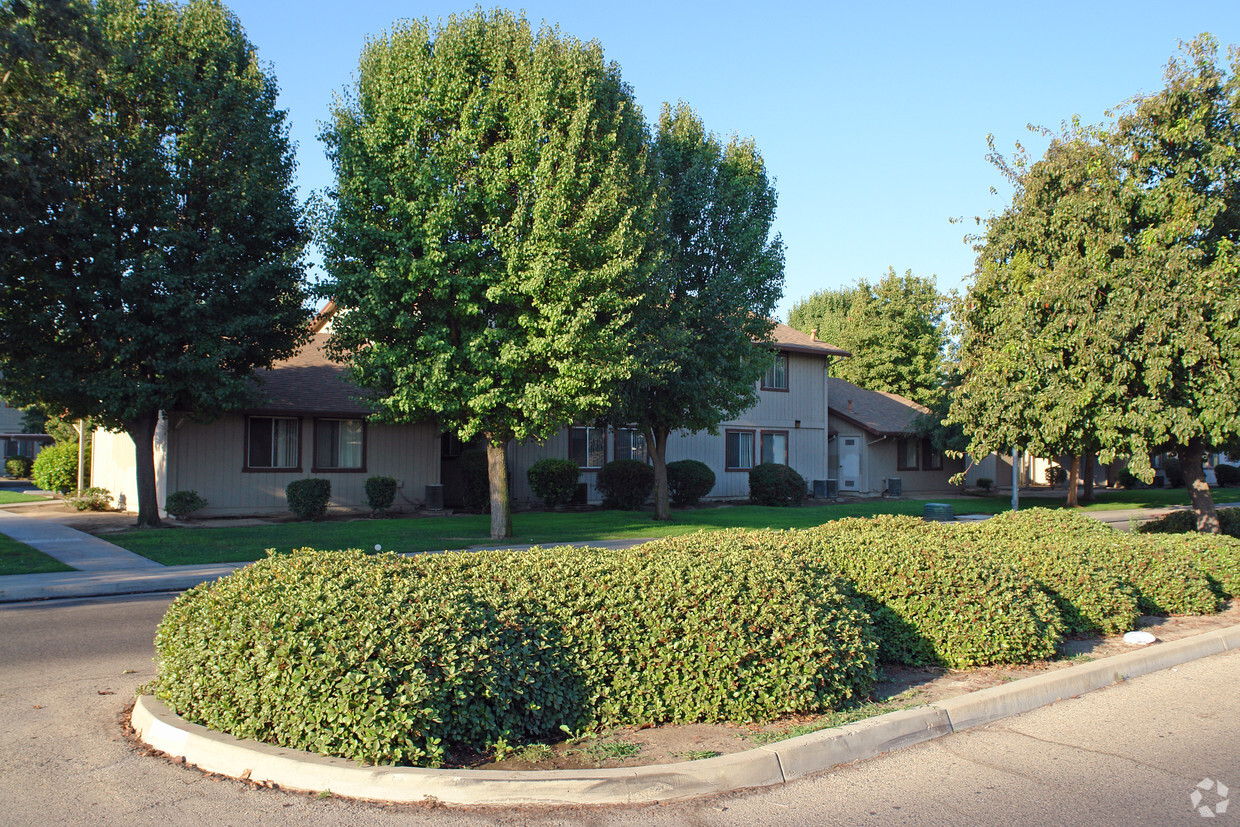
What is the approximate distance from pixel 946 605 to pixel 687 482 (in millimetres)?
19771

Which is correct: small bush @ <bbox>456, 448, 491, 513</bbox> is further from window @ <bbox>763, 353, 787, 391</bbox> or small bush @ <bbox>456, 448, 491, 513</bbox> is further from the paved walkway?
window @ <bbox>763, 353, 787, 391</bbox>

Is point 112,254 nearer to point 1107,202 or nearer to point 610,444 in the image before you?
point 610,444

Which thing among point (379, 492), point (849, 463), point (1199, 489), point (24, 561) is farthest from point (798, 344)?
point (24, 561)

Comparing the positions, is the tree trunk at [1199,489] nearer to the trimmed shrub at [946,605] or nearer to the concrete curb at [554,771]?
the trimmed shrub at [946,605]

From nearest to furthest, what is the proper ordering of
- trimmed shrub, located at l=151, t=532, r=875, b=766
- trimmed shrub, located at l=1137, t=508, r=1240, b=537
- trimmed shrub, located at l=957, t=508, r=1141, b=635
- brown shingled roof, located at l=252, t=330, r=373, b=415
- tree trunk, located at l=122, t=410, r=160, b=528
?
1. trimmed shrub, located at l=151, t=532, r=875, b=766
2. trimmed shrub, located at l=957, t=508, r=1141, b=635
3. trimmed shrub, located at l=1137, t=508, r=1240, b=537
4. tree trunk, located at l=122, t=410, r=160, b=528
5. brown shingled roof, located at l=252, t=330, r=373, b=415

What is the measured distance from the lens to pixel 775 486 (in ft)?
93.0

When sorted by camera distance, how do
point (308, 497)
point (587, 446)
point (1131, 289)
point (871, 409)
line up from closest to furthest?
point (1131, 289) → point (308, 497) → point (587, 446) → point (871, 409)

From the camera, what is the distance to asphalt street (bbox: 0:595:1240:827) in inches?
173

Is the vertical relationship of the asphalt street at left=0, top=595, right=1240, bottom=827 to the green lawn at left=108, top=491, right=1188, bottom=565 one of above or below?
below

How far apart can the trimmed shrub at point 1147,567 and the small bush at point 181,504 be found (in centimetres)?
1772

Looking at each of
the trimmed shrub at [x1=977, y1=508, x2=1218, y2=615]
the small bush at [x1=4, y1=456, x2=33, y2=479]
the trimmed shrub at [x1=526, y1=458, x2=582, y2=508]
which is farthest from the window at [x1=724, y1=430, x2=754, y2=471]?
the small bush at [x1=4, y1=456, x2=33, y2=479]

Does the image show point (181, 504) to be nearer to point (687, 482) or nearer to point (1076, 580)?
point (687, 482)

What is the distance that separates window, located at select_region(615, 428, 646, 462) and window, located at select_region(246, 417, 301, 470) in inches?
386

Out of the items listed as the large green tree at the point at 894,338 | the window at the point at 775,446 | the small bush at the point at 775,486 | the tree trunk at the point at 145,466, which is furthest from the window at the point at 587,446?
the large green tree at the point at 894,338
